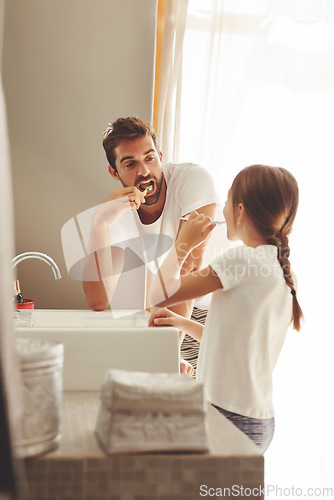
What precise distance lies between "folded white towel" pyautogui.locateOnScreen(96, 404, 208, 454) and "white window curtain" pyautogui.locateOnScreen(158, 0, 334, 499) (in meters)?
1.68

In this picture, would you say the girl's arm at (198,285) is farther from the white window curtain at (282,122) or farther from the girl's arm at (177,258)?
the white window curtain at (282,122)

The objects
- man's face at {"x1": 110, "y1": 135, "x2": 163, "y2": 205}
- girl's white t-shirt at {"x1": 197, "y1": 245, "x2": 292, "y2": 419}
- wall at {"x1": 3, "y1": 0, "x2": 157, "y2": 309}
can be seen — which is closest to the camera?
girl's white t-shirt at {"x1": 197, "y1": 245, "x2": 292, "y2": 419}


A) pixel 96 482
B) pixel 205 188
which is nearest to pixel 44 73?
pixel 205 188

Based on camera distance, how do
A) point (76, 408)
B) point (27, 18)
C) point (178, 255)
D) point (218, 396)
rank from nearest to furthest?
point (76, 408)
point (218, 396)
point (178, 255)
point (27, 18)

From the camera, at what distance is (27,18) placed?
1.92m

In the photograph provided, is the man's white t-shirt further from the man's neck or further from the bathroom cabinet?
the bathroom cabinet

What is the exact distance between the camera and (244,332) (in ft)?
3.81

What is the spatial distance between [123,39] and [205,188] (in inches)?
28.8

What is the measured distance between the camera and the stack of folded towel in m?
0.64

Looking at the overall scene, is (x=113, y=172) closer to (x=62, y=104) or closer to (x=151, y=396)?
(x=62, y=104)

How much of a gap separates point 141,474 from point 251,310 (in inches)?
22.9

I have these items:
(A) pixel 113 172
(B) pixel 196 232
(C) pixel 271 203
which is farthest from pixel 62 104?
(C) pixel 271 203

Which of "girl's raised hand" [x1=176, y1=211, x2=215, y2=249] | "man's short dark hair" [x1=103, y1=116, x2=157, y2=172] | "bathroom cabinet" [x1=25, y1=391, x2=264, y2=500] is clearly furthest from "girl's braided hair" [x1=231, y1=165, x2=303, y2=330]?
"bathroom cabinet" [x1=25, y1=391, x2=264, y2=500]

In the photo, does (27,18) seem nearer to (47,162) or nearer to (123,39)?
(123,39)
